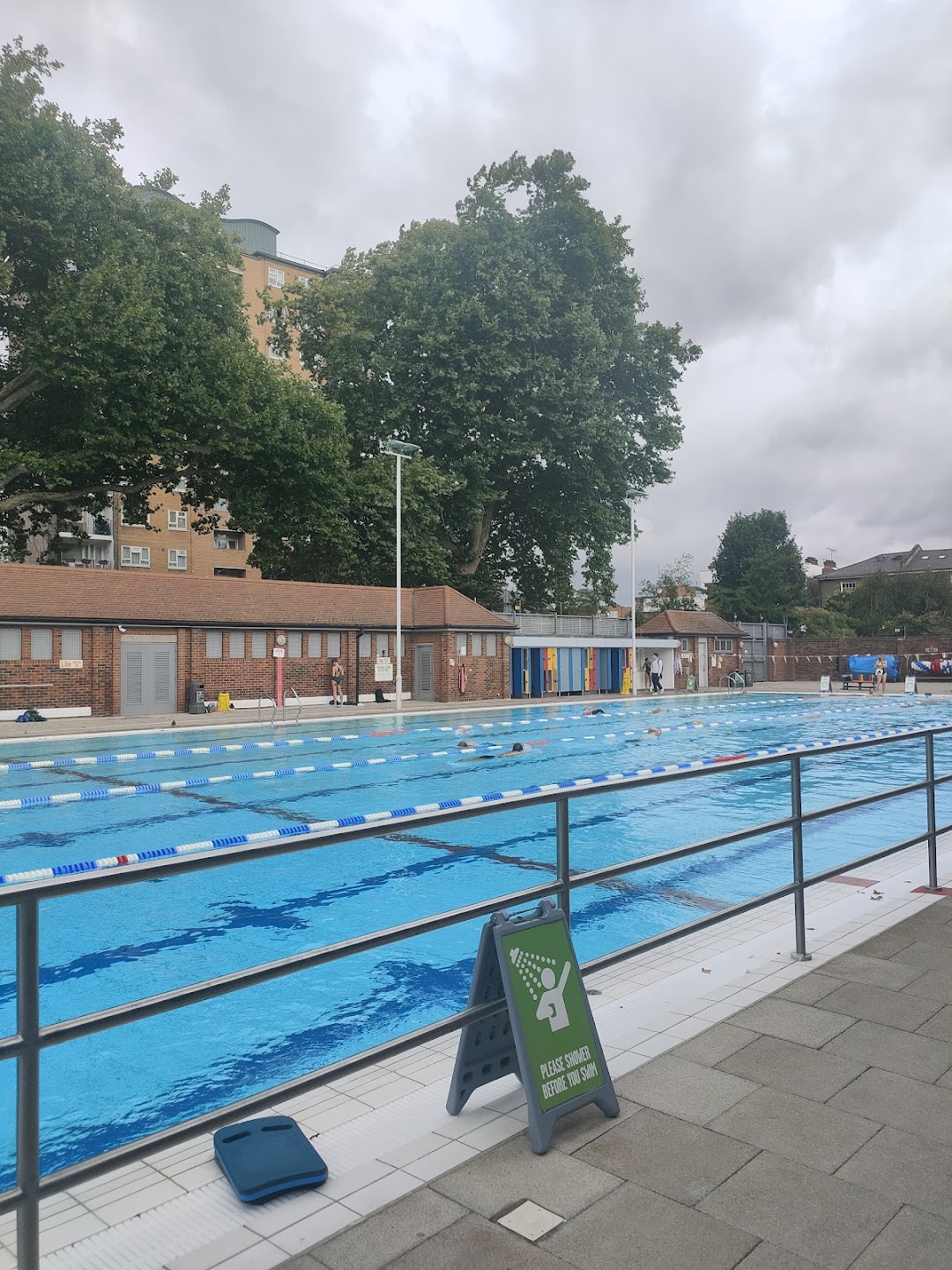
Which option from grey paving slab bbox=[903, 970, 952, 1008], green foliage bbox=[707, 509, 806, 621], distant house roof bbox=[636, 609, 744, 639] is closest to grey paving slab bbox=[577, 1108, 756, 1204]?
grey paving slab bbox=[903, 970, 952, 1008]

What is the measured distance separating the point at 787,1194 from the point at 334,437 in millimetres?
33211

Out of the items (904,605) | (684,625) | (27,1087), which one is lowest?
(27,1087)

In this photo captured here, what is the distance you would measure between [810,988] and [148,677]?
27577 mm

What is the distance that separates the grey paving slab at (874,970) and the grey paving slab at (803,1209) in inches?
74.2

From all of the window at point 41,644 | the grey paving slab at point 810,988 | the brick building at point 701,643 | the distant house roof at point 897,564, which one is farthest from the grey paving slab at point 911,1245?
the distant house roof at point 897,564

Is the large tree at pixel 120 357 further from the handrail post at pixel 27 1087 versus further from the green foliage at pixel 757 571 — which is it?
the green foliage at pixel 757 571

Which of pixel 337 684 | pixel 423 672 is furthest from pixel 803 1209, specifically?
pixel 423 672

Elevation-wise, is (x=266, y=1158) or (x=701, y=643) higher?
(x=701, y=643)

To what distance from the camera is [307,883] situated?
8.90 meters

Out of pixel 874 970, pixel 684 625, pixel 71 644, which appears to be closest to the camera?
pixel 874 970

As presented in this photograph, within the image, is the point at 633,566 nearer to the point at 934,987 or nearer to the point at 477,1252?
the point at 934,987

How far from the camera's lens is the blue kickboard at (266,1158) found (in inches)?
105

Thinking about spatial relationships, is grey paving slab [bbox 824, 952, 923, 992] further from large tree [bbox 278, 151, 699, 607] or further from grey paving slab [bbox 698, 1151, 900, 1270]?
large tree [bbox 278, 151, 699, 607]

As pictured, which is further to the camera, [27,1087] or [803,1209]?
[803,1209]
